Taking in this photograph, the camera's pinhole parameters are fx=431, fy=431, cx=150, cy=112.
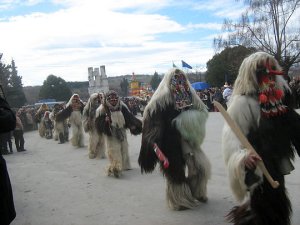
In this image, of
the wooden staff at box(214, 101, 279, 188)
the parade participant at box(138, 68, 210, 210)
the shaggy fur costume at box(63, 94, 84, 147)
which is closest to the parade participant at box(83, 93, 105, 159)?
the shaggy fur costume at box(63, 94, 84, 147)

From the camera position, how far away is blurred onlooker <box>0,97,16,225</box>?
336 cm

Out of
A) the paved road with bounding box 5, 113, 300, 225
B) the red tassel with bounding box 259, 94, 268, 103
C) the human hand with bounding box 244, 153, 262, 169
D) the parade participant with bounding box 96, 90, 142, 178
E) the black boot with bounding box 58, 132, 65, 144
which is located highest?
the red tassel with bounding box 259, 94, 268, 103

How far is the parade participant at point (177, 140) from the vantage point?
18.6ft

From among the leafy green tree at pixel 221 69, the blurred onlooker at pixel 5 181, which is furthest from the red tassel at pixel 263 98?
the leafy green tree at pixel 221 69

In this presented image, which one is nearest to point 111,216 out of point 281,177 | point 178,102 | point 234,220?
point 178,102

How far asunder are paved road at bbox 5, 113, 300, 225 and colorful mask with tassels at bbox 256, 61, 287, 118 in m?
1.67

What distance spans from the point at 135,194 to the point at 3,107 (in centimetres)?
384

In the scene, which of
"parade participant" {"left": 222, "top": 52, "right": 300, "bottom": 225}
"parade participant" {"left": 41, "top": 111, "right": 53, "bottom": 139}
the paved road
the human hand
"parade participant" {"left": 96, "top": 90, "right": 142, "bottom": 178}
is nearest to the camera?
the human hand

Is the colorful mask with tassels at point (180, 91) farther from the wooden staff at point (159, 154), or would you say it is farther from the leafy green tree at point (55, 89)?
the leafy green tree at point (55, 89)

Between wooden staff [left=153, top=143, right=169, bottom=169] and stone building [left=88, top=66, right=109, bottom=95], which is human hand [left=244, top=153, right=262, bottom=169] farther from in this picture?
stone building [left=88, top=66, right=109, bottom=95]

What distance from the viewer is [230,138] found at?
12.6 ft

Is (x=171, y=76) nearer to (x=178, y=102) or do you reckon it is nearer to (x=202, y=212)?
(x=178, y=102)

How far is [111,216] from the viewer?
19.0 feet

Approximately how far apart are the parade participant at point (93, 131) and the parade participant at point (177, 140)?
5.36 meters
